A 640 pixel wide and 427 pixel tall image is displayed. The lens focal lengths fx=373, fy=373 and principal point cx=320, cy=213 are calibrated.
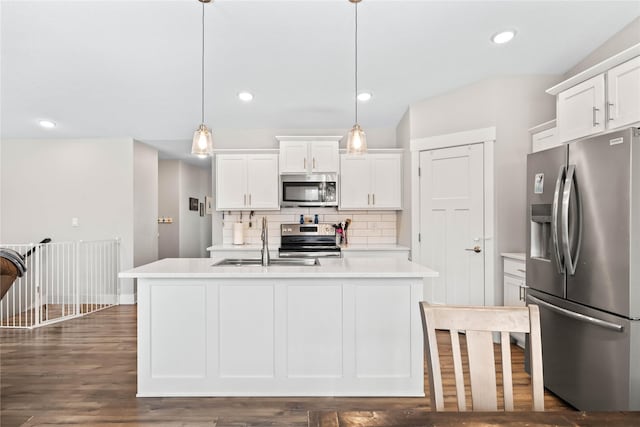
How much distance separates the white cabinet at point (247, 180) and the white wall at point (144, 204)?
1531mm

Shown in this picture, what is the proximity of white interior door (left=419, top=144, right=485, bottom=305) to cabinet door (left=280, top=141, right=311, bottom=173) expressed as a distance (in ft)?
4.85

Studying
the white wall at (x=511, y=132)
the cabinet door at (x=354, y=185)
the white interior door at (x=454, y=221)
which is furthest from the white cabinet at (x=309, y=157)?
the white wall at (x=511, y=132)

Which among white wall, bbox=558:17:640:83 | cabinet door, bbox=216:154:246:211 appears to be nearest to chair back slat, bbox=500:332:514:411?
white wall, bbox=558:17:640:83

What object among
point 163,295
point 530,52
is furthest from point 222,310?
point 530,52

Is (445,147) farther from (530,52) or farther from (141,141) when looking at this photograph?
(141,141)

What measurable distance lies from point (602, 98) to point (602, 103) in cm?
3

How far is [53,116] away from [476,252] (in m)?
5.27

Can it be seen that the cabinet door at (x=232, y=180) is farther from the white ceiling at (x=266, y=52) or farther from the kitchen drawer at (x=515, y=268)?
the kitchen drawer at (x=515, y=268)

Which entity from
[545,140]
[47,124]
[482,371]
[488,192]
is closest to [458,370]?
[482,371]

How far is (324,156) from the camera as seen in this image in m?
4.82

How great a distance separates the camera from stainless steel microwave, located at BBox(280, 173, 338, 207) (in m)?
4.84

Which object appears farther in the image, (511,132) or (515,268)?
(511,132)

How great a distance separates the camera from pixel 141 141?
5598mm

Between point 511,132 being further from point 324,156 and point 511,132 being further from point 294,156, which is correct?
point 294,156
